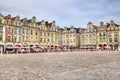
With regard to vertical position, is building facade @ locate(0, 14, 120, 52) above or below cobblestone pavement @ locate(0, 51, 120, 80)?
above

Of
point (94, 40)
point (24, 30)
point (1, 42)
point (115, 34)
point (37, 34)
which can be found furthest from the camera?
point (94, 40)

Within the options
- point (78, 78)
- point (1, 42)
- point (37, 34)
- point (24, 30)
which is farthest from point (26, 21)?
point (78, 78)

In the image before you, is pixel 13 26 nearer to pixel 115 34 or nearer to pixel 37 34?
pixel 37 34

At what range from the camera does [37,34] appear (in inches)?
2694

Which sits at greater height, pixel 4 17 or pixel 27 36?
pixel 4 17

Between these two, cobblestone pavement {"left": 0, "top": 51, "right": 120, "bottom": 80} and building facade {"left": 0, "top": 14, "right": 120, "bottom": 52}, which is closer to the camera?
cobblestone pavement {"left": 0, "top": 51, "right": 120, "bottom": 80}

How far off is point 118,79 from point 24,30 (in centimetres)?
5637

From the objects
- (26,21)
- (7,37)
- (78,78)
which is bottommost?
(78,78)

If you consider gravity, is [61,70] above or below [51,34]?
below

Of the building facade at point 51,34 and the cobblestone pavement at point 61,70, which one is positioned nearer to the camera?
the cobblestone pavement at point 61,70

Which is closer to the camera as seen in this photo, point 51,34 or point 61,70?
point 61,70

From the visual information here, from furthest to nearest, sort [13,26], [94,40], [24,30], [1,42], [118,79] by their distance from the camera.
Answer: [94,40] → [24,30] → [13,26] → [1,42] → [118,79]

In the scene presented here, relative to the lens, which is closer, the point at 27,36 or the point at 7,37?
the point at 7,37

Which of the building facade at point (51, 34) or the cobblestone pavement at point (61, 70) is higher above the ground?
the building facade at point (51, 34)
